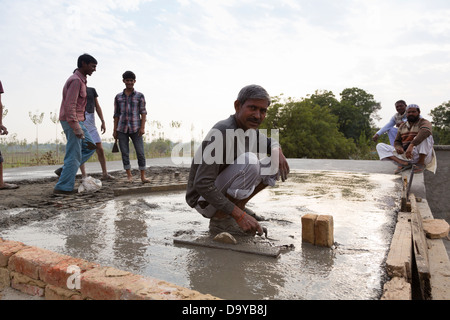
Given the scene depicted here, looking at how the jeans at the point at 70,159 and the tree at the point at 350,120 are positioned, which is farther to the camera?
the tree at the point at 350,120

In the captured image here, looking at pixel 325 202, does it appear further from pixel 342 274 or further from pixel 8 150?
pixel 8 150

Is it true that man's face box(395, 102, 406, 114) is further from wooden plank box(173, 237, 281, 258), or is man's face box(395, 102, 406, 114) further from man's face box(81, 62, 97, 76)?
wooden plank box(173, 237, 281, 258)

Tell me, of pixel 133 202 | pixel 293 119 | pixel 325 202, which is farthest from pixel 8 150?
pixel 293 119

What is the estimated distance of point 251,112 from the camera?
8.14ft

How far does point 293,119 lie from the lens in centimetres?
3136

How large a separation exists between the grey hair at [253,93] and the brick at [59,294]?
167cm

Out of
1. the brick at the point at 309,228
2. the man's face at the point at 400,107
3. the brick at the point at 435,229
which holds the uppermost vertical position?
the man's face at the point at 400,107

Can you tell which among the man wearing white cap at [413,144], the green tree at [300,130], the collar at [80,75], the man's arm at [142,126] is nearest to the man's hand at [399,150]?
the man wearing white cap at [413,144]

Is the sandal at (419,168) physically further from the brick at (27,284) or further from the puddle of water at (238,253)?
the brick at (27,284)

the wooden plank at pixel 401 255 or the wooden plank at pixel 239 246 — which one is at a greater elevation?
the wooden plank at pixel 401 255

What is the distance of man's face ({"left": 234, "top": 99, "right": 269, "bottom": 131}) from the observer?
2.48 meters

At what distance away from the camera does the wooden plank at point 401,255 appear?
6.19 ft

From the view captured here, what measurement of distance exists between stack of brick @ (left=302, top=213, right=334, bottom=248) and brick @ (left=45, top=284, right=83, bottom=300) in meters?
1.61

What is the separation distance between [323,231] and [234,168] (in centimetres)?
81
